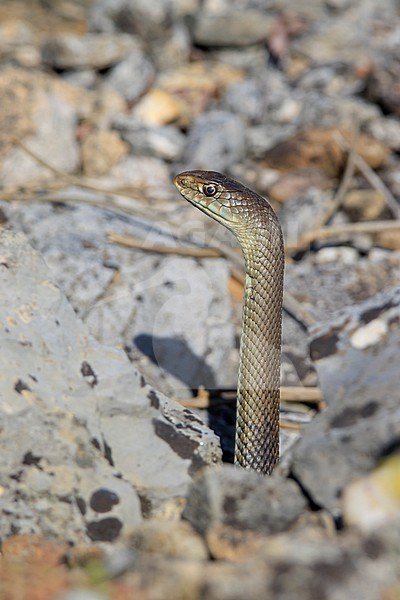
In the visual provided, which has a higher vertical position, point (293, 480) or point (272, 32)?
point (293, 480)

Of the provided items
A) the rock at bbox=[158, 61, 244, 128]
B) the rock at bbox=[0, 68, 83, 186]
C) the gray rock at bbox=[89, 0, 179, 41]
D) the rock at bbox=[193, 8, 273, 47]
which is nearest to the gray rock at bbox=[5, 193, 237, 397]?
the rock at bbox=[0, 68, 83, 186]

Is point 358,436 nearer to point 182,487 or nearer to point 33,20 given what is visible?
point 182,487

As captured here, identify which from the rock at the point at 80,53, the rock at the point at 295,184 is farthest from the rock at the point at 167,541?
the rock at the point at 80,53

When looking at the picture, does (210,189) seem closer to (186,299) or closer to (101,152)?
(186,299)

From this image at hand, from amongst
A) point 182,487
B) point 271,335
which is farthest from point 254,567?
point 271,335

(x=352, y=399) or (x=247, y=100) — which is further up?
(x=352, y=399)

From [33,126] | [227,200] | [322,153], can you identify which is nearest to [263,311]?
[227,200]

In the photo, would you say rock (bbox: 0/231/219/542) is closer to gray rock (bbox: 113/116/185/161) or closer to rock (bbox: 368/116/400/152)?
gray rock (bbox: 113/116/185/161)
